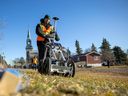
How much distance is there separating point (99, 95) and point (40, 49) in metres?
4.67

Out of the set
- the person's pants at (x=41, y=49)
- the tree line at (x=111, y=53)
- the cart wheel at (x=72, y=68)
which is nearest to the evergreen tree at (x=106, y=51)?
the tree line at (x=111, y=53)

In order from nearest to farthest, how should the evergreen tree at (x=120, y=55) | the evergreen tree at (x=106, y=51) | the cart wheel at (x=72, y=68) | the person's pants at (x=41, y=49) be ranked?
the person's pants at (x=41, y=49) < the cart wheel at (x=72, y=68) < the evergreen tree at (x=120, y=55) < the evergreen tree at (x=106, y=51)

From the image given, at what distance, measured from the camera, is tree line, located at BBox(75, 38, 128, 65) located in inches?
3885

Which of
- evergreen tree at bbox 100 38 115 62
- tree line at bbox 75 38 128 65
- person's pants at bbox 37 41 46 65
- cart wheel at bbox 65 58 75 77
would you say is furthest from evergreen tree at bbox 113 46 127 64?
person's pants at bbox 37 41 46 65

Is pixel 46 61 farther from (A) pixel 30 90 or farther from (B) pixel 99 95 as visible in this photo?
(A) pixel 30 90

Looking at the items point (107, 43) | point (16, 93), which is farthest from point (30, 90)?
point (107, 43)

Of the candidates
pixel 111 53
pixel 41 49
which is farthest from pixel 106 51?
pixel 41 49

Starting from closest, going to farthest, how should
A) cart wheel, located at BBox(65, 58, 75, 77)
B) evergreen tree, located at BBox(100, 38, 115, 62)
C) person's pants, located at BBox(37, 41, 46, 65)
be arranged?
person's pants, located at BBox(37, 41, 46, 65) → cart wheel, located at BBox(65, 58, 75, 77) → evergreen tree, located at BBox(100, 38, 115, 62)

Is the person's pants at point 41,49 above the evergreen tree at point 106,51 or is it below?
below

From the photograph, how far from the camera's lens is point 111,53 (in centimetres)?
11506

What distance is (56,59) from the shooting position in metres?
9.52

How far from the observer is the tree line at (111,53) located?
98.7 m

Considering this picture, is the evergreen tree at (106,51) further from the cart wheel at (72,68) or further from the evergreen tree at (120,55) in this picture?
the cart wheel at (72,68)

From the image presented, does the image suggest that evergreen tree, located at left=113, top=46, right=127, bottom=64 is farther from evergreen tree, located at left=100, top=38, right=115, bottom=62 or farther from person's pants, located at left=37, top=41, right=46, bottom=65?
person's pants, located at left=37, top=41, right=46, bottom=65
